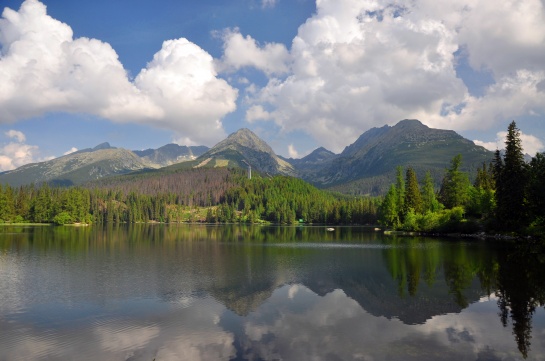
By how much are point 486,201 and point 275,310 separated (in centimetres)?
9452

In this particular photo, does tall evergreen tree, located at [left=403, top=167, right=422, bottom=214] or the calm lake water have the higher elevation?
tall evergreen tree, located at [left=403, top=167, right=422, bottom=214]

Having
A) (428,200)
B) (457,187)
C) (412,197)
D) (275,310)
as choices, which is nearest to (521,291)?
(275,310)

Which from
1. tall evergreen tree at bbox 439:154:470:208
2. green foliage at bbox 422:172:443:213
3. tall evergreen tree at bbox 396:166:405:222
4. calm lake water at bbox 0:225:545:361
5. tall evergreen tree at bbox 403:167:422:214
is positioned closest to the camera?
calm lake water at bbox 0:225:545:361

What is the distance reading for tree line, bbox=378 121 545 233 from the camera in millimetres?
82375

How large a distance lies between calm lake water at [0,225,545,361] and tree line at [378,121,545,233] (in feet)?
96.8

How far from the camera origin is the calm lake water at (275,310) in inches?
946

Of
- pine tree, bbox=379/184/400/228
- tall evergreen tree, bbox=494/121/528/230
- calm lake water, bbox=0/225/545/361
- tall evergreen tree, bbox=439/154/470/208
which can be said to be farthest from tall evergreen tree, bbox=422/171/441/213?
calm lake water, bbox=0/225/545/361

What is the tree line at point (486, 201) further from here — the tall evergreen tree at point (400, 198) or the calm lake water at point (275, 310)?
the calm lake water at point (275, 310)

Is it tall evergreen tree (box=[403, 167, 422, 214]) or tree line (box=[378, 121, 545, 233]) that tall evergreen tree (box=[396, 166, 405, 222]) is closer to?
tree line (box=[378, 121, 545, 233])

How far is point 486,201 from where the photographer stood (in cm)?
10794

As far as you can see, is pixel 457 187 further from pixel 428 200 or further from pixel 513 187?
pixel 513 187

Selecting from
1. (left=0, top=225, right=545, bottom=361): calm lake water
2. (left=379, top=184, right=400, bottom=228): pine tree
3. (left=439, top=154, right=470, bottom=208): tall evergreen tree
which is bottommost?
(left=0, top=225, right=545, bottom=361): calm lake water

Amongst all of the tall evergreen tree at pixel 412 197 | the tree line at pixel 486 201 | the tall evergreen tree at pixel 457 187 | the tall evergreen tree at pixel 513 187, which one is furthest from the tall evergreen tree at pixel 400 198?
the tall evergreen tree at pixel 513 187

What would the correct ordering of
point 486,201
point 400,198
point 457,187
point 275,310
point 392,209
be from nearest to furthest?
point 275,310
point 486,201
point 457,187
point 392,209
point 400,198
